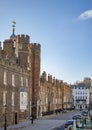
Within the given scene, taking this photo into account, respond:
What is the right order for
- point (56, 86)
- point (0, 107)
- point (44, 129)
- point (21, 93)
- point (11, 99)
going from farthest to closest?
point (56, 86) → point (21, 93) → point (11, 99) → point (0, 107) → point (44, 129)

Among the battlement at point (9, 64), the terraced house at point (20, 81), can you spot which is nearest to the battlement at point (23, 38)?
the terraced house at point (20, 81)

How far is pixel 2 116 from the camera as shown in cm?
6338

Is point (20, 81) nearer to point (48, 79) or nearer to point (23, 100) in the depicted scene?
point (23, 100)

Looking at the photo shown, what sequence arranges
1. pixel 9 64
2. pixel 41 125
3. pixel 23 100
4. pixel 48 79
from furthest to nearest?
pixel 48 79, pixel 23 100, pixel 41 125, pixel 9 64

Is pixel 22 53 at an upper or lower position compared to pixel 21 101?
upper

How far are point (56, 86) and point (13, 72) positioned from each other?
6396 centimetres

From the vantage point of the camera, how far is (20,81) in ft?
243

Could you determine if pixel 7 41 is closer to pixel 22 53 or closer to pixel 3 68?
pixel 22 53

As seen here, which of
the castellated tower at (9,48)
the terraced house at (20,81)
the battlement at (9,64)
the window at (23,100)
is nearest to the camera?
the battlement at (9,64)

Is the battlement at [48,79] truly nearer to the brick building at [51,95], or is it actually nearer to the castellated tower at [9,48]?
the brick building at [51,95]

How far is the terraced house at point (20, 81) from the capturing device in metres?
65.2

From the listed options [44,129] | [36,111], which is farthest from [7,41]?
[44,129]

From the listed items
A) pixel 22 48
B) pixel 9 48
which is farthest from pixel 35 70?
pixel 9 48

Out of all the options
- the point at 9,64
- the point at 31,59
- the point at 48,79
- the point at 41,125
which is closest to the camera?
the point at 9,64
